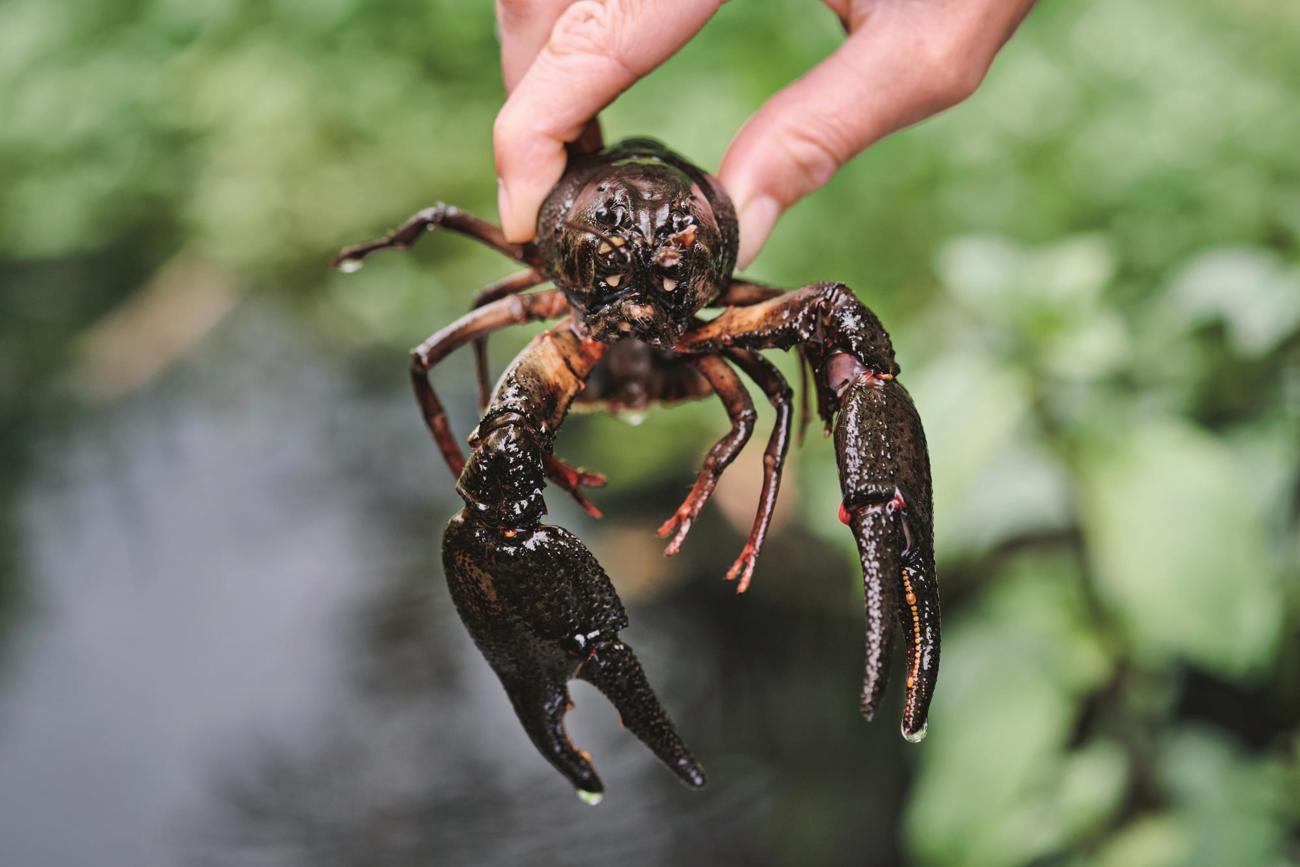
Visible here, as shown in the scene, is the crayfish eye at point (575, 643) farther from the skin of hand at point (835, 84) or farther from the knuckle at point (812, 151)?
the knuckle at point (812, 151)

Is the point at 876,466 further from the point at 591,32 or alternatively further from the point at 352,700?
the point at 352,700

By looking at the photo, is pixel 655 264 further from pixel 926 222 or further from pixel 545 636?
pixel 926 222

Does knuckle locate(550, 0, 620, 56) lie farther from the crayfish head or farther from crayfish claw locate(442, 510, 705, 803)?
crayfish claw locate(442, 510, 705, 803)

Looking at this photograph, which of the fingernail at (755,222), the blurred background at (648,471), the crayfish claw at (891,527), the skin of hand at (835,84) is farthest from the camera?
the blurred background at (648,471)

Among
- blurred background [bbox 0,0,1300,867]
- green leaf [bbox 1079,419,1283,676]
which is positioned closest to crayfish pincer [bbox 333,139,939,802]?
blurred background [bbox 0,0,1300,867]

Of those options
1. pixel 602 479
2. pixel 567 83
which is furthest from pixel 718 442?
pixel 567 83

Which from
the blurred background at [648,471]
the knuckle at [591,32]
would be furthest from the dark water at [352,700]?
the knuckle at [591,32]
